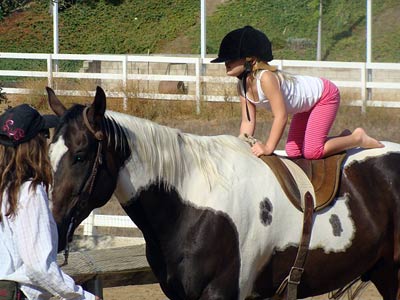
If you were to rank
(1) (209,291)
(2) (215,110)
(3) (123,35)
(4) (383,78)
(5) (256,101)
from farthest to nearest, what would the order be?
(3) (123,35)
(4) (383,78)
(2) (215,110)
(5) (256,101)
(1) (209,291)

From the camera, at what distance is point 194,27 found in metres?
32.4

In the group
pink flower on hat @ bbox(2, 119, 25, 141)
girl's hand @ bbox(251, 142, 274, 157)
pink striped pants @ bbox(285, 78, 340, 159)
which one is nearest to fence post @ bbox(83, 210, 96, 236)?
pink striped pants @ bbox(285, 78, 340, 159)

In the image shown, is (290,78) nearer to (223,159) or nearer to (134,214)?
(223,159)

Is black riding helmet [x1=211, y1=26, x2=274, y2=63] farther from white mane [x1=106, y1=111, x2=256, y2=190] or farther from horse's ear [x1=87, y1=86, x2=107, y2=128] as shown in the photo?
horse's ear [x1=87, y1=86, x2=107, y2=128]

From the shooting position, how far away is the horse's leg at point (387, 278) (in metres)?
4.84

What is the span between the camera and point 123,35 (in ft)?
112

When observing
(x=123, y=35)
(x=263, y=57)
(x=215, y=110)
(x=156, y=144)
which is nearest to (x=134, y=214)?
(x=156, y=144)

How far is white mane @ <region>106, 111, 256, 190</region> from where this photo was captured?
415 cm

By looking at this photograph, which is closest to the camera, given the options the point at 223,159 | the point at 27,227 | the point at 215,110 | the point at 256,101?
A: the point at 27,227

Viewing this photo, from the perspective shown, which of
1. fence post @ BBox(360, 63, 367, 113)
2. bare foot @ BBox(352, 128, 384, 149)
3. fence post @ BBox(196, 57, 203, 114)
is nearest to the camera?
bare foot @ BBox(352, 128, 384, 149)

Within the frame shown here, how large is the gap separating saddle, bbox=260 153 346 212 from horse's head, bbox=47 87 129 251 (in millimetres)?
928

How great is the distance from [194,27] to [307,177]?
28238 mm

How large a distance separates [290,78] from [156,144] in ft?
3.06

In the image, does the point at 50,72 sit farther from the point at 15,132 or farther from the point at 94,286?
the point at 15,132
